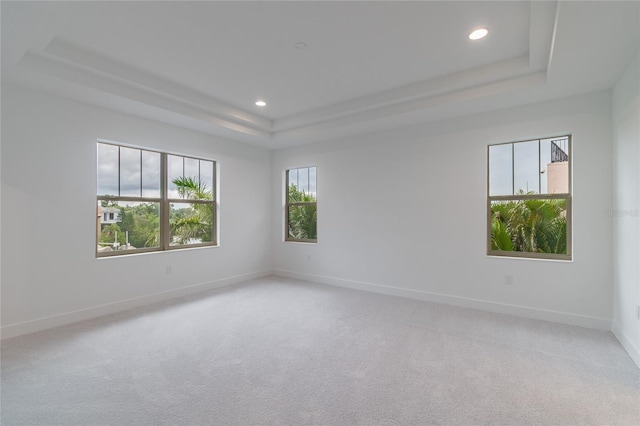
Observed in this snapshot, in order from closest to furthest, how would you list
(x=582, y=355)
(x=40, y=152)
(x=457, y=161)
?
(x=582, y=355)
(x=40, y=152)
(x=457, y=161)

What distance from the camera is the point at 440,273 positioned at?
427 centimetres

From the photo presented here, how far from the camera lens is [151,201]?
4430mm

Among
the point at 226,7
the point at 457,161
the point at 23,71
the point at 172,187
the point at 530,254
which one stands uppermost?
the point at 226,7

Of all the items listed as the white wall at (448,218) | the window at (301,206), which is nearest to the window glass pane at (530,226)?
the white wall at (448,218)

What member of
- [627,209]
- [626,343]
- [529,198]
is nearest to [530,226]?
[529,198]

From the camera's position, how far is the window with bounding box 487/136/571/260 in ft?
12.2

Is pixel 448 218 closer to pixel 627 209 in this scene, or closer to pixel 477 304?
pixel 477 304

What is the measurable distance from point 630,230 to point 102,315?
5697mm

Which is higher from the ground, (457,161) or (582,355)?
(457,161)

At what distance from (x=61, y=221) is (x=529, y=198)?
5.55 meters

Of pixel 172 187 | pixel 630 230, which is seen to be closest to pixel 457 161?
pixel 630 230

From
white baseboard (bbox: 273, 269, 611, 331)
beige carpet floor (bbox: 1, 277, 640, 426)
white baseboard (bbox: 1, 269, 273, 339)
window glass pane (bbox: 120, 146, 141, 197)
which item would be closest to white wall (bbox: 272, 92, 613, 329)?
white baseboard (bbox: 273, 269, 611, 331)

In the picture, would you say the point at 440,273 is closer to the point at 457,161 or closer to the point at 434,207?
the point at 434,207

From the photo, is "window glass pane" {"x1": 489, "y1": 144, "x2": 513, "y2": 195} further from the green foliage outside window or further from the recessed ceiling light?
the recessed ceiling light
